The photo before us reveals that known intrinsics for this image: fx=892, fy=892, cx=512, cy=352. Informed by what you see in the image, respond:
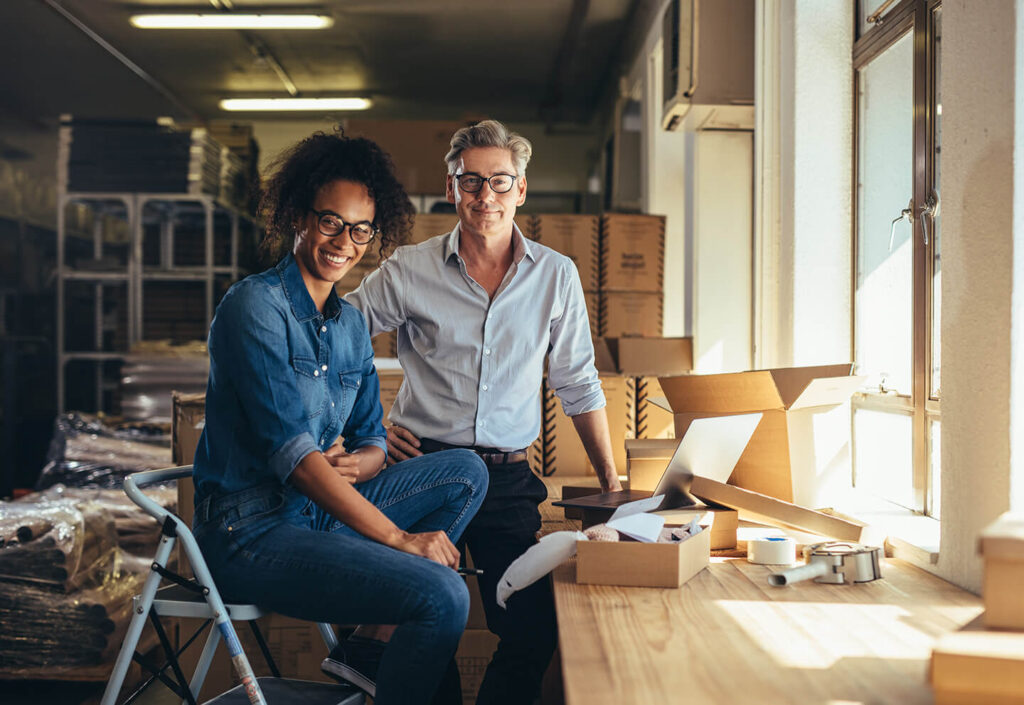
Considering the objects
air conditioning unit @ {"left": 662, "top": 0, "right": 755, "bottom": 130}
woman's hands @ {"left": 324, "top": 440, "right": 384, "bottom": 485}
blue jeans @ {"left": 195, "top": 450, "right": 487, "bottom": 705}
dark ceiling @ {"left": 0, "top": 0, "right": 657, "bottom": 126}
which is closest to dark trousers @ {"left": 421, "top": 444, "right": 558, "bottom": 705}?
woman's hands @ {"left": 324, "top": 440, "right": 384, "bottom": 485}

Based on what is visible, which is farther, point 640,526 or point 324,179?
point 324,179

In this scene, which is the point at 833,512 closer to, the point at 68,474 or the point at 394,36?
the point at 68,474

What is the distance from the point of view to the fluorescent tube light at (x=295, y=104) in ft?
29.1

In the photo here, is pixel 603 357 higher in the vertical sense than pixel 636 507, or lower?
higher

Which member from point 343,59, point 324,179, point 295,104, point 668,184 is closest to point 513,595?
point 324,179

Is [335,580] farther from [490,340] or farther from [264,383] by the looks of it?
[490,340]

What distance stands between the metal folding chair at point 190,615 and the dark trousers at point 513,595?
0.35 meters

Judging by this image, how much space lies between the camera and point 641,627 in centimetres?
138

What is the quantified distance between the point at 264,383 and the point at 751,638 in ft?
3.25

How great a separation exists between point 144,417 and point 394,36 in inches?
139

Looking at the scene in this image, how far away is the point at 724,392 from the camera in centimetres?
231

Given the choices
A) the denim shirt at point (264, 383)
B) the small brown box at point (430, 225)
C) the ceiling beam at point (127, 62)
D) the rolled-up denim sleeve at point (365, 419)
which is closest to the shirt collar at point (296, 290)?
the denim shirt at point (264, 383)

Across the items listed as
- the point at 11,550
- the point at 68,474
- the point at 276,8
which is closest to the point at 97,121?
the point at 276,8

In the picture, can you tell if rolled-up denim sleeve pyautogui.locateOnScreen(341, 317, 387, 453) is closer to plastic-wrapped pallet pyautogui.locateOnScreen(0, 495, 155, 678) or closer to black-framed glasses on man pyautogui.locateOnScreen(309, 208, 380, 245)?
black-framed glasses on man pyautogui.locateOnScreen(309, 208, 380, 245)
